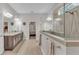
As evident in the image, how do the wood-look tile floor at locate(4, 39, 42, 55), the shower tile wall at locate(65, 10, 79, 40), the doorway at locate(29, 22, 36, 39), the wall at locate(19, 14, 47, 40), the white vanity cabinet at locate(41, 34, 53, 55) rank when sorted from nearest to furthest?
the shower tile wall at locate(65, 10, 79, 40) < the white vanity cabinet at locate(41, 34, 53, 55) < the wood-look tile floor at locate(4, 39, 42, 55) < the wall at locate(19, 14, 47, 40) < the doorway at locate(29, 22, 36, 39)

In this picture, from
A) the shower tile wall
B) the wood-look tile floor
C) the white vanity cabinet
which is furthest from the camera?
the wood-look tile floor

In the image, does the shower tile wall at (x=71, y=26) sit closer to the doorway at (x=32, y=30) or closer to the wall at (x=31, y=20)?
the wall at (x=31, y=20)

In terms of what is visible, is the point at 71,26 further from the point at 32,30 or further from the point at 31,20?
the point at 32,30

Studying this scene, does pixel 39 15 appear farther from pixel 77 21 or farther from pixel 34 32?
pixel 77 21

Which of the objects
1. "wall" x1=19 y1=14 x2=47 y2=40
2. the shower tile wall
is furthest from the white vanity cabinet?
"wall" x1=19 y1=14 x2=47 y2=40

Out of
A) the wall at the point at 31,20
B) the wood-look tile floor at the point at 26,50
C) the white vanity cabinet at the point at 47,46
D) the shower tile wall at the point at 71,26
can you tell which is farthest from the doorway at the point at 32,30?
the shower tile wall at the point at 71,26

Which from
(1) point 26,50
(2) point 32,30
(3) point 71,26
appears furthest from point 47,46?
(2) point 32,30

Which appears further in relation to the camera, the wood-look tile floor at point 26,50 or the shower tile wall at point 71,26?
the wood-look tile floor at point 26,50

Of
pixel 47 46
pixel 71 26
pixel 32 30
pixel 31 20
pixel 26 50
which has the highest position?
pixel 31 20

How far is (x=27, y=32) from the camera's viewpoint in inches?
382

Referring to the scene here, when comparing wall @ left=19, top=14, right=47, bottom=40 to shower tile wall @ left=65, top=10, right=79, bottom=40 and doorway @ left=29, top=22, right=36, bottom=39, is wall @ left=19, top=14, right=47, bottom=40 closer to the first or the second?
doorway @ left=29, top=22, right=36, bottom=39

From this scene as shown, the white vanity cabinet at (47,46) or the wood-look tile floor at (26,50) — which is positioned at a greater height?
the white vanity cabinet at (47,46)

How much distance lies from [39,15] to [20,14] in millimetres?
1499
